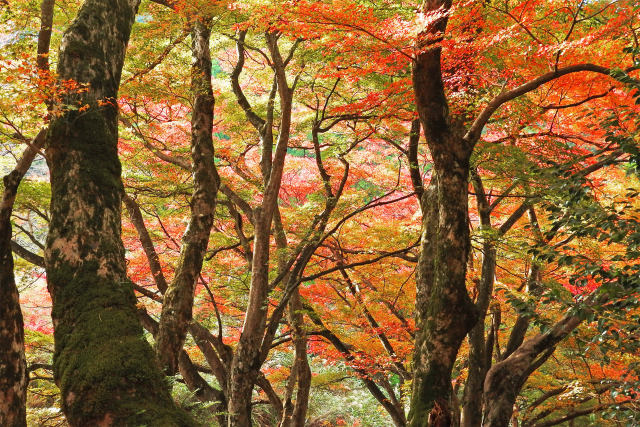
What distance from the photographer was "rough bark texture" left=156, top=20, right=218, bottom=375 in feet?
16.3

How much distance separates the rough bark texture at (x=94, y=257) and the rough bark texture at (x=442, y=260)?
7.75 feet

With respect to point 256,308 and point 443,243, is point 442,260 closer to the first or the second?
point 443,243

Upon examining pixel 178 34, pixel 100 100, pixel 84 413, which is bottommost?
pixel 84 413

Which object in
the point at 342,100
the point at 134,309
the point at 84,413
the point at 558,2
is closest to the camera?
the point at 84,413

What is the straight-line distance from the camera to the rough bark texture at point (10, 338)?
4105 mm

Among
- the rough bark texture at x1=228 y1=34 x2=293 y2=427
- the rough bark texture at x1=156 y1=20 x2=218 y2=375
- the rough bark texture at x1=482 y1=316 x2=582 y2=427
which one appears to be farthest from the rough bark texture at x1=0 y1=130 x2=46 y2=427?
the rough bark texture at x1=482 y1=316 x2=582 y2=427

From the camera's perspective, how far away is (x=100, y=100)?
3.68 meters

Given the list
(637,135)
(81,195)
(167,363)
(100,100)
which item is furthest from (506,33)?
(167,363)

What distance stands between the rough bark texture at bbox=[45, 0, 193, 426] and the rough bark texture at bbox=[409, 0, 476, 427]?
7.75ft

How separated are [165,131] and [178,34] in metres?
2.92

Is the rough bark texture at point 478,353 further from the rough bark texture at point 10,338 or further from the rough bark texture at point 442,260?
the rough bark texture at point 10,338

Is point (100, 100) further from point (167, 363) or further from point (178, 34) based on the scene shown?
point (178, 34)

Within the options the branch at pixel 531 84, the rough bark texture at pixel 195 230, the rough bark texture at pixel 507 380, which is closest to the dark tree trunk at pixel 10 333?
the rough bark texture at pixel 195 230

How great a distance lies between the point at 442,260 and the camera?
464cm
